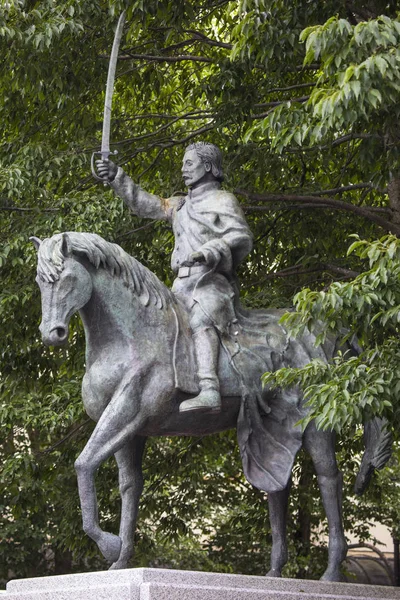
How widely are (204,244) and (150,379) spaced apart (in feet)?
4.60

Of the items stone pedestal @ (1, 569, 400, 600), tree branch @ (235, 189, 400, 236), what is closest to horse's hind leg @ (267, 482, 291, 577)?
stone pedestal @ (1, 569, 400, 600)

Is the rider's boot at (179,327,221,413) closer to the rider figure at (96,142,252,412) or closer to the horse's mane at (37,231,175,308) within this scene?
Answer: the rider figure at (96,142,252,412)

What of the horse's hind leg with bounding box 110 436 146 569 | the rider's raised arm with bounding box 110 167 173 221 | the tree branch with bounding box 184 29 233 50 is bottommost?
the horse's hind leg with bounding box 110 436 146 569

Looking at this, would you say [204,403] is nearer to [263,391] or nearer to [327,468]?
[263,391]

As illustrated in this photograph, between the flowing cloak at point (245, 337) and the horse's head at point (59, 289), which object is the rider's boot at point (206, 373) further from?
the horse's head at point (59, 289)

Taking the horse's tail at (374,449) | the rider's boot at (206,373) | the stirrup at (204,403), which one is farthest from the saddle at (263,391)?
the horse's tail at (374,449)

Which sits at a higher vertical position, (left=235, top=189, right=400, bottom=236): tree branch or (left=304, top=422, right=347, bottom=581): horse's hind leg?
(left=235, top=189, right=400, bottom=236): tree branch

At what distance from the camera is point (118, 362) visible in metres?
9.44

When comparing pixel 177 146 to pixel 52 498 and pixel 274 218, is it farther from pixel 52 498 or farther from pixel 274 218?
pixel 52 498

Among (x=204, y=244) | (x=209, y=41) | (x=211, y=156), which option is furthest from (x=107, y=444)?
(x=209, y=41)

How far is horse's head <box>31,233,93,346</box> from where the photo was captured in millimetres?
9039

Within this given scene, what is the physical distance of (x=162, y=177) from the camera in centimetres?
1622

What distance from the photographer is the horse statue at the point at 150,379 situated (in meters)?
9.25

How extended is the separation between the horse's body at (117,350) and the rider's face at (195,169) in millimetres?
1306
